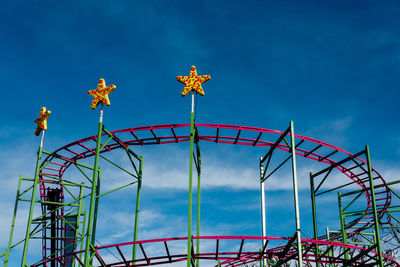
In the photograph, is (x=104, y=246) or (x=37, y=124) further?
(x=37, y=124)

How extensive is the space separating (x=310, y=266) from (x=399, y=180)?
883 centimetres

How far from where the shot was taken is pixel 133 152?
60.8ft

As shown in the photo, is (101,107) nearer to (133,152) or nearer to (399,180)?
(133,152)

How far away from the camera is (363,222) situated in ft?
77.3

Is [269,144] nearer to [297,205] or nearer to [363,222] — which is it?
[297,205]

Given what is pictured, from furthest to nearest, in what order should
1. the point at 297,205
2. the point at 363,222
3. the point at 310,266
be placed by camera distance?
the point at 310,266 → the point at 363,222 → the point at 297,205

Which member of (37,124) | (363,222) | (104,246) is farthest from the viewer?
(363,222)

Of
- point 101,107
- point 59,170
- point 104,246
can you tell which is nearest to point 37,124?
point 59,170

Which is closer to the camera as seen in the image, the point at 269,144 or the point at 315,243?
the point at 315,243

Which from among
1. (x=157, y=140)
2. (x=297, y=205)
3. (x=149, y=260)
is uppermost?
(x=157, y=140)

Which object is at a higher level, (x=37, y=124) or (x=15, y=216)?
(x=37, y=124)

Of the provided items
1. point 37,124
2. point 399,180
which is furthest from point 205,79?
point 399,180

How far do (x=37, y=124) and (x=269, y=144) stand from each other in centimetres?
1118

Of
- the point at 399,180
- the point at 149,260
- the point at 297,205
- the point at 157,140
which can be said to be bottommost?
the point at 149,260
